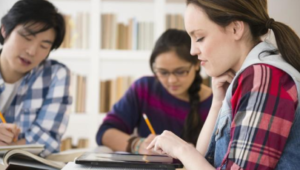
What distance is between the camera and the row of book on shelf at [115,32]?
305 centimetres

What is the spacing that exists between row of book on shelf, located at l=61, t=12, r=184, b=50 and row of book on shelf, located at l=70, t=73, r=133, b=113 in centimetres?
27

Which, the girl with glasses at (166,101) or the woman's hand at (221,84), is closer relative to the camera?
the woman's hand at (221,84)

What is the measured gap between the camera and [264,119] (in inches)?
31.0

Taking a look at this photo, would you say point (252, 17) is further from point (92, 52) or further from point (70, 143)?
point (70, 143)

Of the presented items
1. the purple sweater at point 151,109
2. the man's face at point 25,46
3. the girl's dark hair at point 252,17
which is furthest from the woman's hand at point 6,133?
the purple sweater at point 151,109

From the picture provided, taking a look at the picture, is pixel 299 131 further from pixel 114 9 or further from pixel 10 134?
pixel 114 9

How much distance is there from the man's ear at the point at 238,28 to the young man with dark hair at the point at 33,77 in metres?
0.93

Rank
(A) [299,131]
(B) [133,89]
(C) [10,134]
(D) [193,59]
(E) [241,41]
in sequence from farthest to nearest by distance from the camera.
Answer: (B) [133,89] → (D) [193,59] → (C) [10,134] → (E) [241,41] → (A) [299,131]

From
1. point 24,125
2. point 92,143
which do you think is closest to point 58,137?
point 24,125

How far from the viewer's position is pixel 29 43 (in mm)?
1596

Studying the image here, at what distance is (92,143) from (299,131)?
2.33 m

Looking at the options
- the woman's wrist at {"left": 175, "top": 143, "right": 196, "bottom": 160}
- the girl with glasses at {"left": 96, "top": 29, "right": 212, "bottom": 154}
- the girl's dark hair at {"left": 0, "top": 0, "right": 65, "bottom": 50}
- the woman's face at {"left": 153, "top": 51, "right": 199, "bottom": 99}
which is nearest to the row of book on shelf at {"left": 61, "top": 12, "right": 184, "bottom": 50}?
the girl with glasses at {"left": 96, "top": 29, "right": 212, "bottom": 154}

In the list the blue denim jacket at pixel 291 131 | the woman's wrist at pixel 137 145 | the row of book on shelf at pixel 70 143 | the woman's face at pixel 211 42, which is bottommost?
the row of book on shelf at pixel 70 143

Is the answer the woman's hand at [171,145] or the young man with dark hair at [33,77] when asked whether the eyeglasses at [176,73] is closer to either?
the young man with dark hair at [33,77]
